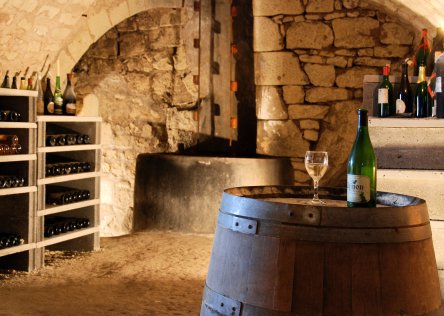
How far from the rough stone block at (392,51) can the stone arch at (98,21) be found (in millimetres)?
2102

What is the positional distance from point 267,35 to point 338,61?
2.40 feet

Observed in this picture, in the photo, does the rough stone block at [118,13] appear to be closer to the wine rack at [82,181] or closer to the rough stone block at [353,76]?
the wine rack at [82,181]

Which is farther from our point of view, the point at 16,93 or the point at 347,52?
the point at 347,52

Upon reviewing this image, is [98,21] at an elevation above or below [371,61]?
above

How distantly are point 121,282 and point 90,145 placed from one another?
1282 mm

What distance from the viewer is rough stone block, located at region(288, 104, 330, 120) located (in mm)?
6270

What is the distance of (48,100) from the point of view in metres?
5.44

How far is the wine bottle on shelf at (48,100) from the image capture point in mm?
5191

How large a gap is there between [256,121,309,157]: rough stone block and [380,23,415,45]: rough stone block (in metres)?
1.18

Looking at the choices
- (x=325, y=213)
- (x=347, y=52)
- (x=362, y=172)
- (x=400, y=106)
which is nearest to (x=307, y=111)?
(x=347, y=52)

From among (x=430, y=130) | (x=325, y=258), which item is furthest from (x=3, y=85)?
(x=325, y=258)

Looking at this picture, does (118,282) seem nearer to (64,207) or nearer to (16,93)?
(64,207)

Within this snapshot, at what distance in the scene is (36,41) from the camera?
5.46 m

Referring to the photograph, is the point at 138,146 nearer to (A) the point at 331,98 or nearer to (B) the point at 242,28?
(B) the point at 242,28
